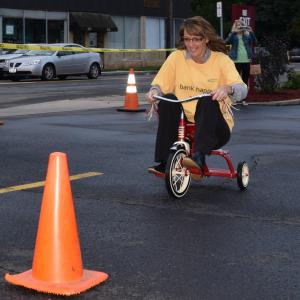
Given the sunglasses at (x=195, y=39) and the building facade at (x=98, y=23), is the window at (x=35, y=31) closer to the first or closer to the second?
the building facade at (x=98, y=23)

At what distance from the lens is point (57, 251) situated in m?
4.12

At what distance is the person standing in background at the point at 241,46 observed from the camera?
656 inches

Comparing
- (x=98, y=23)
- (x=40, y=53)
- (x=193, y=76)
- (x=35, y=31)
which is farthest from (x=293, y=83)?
(x=98, y=23)

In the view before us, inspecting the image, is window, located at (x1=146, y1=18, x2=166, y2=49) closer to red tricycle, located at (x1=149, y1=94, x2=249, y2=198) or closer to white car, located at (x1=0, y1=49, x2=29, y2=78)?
white car, located at (x1=0, y1=49, x2=29, y2=78)

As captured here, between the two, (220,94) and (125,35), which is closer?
(220,94)

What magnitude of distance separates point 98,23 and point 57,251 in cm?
4010

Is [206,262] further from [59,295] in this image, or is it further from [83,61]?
[83,61]

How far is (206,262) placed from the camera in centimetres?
471

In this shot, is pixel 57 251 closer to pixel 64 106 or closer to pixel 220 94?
pixel 220 94

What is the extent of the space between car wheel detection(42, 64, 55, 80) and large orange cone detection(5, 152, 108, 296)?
A: 84.8 feet

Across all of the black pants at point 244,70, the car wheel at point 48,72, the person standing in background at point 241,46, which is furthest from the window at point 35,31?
the black pants at point 244,70

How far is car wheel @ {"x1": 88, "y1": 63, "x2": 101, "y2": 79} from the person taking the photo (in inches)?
1267

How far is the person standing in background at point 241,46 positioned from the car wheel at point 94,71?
15.8 metres

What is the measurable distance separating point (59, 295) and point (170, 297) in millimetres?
580
